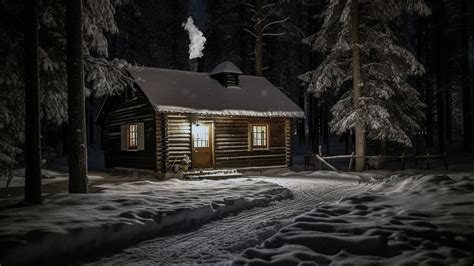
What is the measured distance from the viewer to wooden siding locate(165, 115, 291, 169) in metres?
18.9

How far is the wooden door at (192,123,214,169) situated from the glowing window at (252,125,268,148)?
2743 mm

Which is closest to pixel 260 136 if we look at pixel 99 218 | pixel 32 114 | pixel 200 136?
pixel 200 136

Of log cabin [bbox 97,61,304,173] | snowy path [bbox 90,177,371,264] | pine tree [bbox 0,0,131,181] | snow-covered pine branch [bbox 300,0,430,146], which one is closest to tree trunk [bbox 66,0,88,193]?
pine tree [bbox 0,0,131,181]

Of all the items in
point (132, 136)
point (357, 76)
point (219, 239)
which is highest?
point (357, 76)

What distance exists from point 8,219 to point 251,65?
27479mm

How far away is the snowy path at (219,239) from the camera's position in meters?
6.46

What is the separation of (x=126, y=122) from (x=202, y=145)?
4650mm

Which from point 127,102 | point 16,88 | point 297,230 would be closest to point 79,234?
point 297,230

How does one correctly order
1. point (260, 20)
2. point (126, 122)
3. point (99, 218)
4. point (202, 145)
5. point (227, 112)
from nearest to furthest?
point (99, 218), point (227, 112), point (202, 145), point (126, 122), point (260, 20)

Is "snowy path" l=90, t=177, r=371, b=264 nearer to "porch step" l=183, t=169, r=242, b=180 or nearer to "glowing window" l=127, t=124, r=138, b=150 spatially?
"porch step" l=183, t=169, r=242, b=180

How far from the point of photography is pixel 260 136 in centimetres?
2188

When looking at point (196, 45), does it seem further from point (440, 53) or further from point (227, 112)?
Answer: point (440, 53)

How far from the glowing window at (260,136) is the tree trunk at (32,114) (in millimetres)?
13437

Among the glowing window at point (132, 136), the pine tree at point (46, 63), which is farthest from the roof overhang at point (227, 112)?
the pine tree at point (46, 63)
